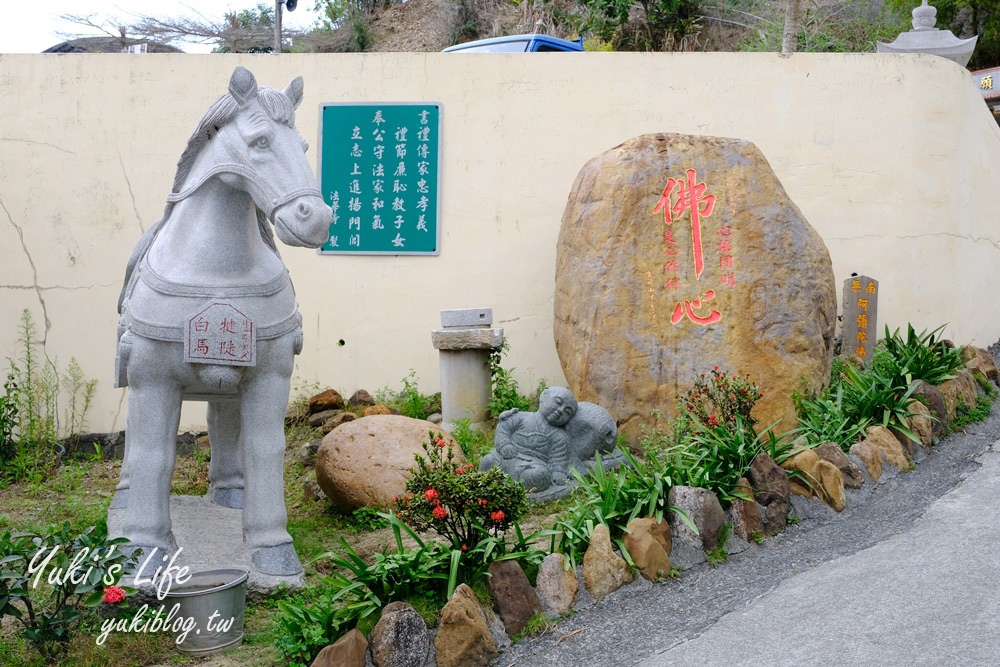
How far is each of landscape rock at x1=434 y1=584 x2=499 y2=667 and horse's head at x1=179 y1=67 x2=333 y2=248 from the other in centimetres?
159

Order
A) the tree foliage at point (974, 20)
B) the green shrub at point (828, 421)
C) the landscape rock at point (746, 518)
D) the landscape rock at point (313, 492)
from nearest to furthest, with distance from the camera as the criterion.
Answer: the landscape rock at point (746, 518) < the green shrub at point (828, 421) < the landscape rock at point (313, 492) < the tree foliage at point (974, 20)

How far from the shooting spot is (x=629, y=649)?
12.9 feet

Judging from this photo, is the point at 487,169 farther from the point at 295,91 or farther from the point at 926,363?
the point at 295,91

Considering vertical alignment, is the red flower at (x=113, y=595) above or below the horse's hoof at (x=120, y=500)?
below

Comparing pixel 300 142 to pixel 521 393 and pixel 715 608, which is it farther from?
pixel 521 393

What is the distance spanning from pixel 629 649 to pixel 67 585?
2.24m

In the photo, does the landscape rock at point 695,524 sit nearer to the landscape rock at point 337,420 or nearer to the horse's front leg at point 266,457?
the horse's front leg at point 266,457

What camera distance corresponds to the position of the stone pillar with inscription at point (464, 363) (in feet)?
23.6

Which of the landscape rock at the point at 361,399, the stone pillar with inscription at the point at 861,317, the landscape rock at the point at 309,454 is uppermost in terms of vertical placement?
the stone pillar with inscription at the point at 861,317

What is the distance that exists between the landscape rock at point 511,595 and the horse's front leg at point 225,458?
1.70m

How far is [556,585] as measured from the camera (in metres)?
4.24

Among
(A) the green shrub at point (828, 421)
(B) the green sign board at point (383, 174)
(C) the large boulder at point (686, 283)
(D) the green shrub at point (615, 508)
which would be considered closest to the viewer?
(D) the green shrub at point (615, 508)

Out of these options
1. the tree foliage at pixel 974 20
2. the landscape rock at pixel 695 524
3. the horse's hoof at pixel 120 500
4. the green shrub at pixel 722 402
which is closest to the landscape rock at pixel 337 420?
the horse's hoof at pixel 120 500

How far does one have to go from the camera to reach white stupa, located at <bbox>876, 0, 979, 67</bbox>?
9047 mm
